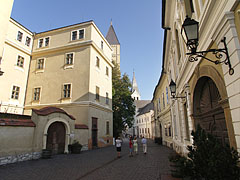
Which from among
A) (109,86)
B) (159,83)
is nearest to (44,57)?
(109,86)

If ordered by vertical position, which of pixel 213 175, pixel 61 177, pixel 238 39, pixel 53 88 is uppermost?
pixel 53 88

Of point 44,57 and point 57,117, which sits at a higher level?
point 44,57

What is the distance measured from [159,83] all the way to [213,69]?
19.4 metres

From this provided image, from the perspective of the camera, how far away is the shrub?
10.3ft

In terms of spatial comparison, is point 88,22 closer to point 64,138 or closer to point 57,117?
point 57,117

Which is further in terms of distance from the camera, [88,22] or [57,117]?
[88,22]

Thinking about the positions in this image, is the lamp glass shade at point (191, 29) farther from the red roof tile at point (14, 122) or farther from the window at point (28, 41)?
the window at point (28, 41)

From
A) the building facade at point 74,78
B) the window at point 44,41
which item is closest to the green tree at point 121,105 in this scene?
the building facade at point 74,78

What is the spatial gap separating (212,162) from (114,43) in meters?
55.7

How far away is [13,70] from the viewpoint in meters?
21.0

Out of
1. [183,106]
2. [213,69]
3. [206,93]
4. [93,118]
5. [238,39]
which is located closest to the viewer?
[238,39]

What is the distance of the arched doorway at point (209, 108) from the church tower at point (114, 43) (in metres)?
43.5

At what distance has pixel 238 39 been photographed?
361 centimetres

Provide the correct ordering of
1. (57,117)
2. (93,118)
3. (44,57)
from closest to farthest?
(57,117) < (93,118) < (44,57)
